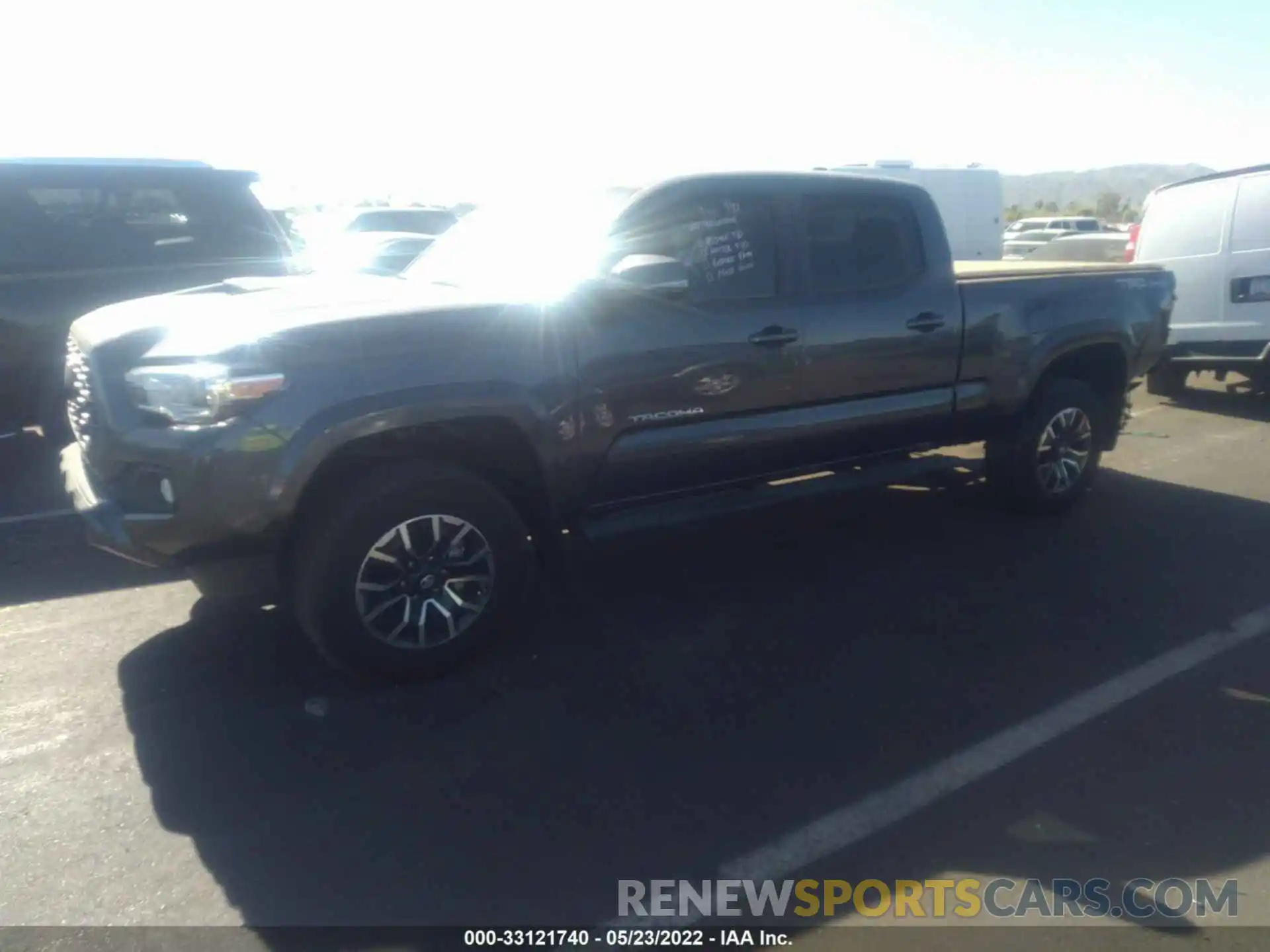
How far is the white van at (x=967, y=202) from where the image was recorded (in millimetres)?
18781

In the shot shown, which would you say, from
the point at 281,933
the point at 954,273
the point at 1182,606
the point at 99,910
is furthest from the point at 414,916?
the point at 954,273

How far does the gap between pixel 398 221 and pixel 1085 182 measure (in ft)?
346

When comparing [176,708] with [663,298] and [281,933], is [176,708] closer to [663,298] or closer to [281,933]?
[281,933]

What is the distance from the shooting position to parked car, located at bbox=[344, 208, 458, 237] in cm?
1842

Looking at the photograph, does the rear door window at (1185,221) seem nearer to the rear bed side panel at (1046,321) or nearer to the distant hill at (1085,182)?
the rear bed side panel at (1046,321)

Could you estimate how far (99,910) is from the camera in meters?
2.92

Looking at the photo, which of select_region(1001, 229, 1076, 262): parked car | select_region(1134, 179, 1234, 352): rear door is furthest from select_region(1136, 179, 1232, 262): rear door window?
select_region(1001, 229, 1076, 262): parked car

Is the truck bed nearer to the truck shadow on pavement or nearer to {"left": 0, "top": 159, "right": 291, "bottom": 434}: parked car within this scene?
the truck shadow on pavement

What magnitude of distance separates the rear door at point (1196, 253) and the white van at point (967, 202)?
8.81 metres

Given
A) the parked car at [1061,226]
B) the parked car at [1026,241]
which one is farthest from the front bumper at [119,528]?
the parked car at [1061,226]

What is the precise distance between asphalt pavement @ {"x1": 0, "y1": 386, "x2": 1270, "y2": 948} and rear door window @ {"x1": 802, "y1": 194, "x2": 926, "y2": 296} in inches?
57.1

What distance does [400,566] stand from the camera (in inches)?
161

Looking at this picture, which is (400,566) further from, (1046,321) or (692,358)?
(1046,321)

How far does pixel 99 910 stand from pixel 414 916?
853 mm
